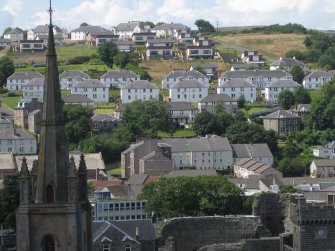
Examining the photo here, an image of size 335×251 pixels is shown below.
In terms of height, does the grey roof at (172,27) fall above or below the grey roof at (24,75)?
above

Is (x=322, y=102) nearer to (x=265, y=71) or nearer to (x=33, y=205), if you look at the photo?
(x=265, y=71)

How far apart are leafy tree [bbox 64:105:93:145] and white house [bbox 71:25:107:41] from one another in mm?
71974

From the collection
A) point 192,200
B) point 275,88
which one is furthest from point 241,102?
point 192,200

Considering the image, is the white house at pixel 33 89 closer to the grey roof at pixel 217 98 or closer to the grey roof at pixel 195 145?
the grey roof at pixel 217 98

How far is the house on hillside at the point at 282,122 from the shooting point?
112 metres

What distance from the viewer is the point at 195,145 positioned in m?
99.2

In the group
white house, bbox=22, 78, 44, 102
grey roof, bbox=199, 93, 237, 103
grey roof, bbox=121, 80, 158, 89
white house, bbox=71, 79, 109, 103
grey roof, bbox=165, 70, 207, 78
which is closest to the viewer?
grey roof, bbox=199, 93, 237, 103

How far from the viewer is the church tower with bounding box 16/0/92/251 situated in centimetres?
2711

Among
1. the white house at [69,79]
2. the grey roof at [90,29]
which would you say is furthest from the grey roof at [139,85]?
the grey roof at [90,29]

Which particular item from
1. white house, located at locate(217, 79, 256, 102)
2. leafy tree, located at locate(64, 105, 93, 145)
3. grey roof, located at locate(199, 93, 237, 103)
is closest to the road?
white house, located at locate(217, 79, 256, 102)

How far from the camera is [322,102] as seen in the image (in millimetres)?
115438

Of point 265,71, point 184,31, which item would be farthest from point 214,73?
point 184,31

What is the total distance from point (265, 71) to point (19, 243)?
4649 inches

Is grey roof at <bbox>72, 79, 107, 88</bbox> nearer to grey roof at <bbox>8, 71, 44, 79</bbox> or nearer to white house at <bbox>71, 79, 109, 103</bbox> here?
white house at <bbox>71, 79, 109, 103</bbox>
